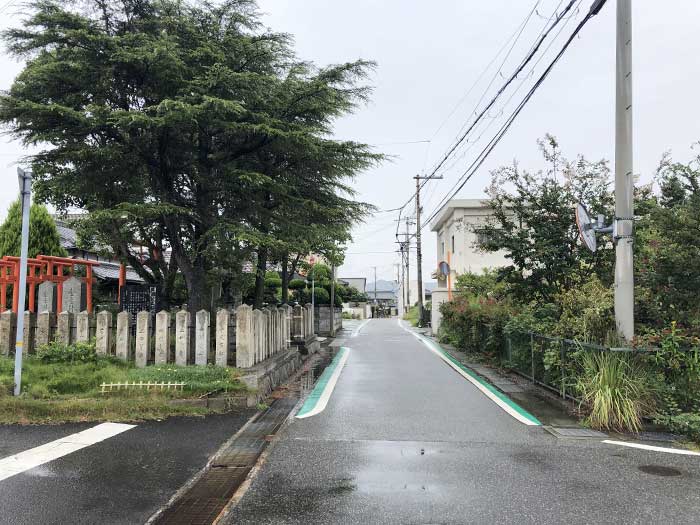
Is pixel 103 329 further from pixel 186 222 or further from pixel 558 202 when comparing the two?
pixel 558 202

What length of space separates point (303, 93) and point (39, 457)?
24.4 ft

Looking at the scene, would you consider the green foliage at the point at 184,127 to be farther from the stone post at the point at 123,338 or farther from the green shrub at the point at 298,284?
the green shrub at the point at 298,284

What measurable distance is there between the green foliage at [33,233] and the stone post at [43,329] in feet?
23.4

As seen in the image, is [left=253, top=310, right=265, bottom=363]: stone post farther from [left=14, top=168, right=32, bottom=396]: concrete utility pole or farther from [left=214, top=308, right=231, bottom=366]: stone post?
[left=14, top=168, right=32, bottom=396]: concrete utility pole

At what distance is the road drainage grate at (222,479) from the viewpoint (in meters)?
3.90

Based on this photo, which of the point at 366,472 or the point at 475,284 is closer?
the point at 366,472

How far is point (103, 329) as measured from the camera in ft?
28.4

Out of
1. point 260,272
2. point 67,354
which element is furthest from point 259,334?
point 260,272

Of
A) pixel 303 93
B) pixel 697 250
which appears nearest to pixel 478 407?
pixel 697 250

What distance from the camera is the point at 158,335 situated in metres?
8.44

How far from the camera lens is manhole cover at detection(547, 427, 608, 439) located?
6.21m

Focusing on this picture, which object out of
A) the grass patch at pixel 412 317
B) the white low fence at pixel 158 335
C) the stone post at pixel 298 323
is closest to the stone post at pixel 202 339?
the white low fence at pixel 158 335

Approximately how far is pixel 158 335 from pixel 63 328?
5.94 ft

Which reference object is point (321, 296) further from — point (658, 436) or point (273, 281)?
point (658, 436)
